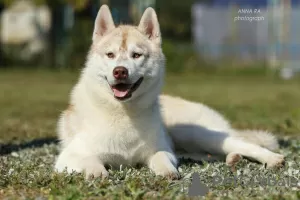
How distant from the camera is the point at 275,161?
5297 millimetres

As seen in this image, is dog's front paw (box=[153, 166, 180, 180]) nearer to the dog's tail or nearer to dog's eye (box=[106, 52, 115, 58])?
dog's eye (box=[106, 52, 115, 58])

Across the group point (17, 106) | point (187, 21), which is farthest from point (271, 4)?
point (17, 106)

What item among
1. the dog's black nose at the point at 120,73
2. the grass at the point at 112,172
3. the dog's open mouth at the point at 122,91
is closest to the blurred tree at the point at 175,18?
the grass at the point at 112,172

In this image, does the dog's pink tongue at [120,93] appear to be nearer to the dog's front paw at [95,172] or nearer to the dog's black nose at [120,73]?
the dog's black nose at [120,73]

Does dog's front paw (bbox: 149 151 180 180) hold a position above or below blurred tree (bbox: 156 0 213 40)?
above

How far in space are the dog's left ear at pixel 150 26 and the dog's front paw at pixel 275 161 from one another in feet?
4.52

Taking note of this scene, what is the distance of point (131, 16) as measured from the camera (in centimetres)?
3000

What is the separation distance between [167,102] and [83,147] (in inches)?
59.6

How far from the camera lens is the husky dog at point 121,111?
4883 millimetres

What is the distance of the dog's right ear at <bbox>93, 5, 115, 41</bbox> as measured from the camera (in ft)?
17.5

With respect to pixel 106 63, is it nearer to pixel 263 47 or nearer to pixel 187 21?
pixel 263 47

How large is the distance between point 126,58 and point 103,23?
59 cm

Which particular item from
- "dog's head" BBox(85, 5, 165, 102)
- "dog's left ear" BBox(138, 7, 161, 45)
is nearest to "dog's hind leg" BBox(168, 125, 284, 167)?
"dog's head" BBox(85, 5, 165, 102)

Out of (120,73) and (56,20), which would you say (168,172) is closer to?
(120,73)
